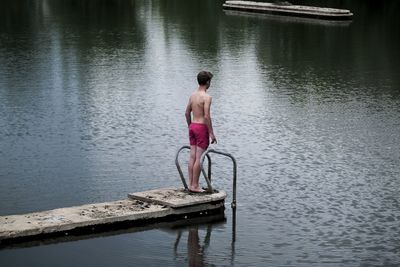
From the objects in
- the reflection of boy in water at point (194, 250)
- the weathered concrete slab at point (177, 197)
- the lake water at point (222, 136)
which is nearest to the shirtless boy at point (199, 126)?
the weathered concrete slab at point (177, 197)

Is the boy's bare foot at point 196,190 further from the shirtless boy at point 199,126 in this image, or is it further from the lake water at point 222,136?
the lake water at point 222,136

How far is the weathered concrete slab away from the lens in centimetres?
1391

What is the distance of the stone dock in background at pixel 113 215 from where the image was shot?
42.1 feet

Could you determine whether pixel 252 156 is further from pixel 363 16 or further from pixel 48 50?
pixel 363 16

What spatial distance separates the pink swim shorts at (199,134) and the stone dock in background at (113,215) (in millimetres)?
721

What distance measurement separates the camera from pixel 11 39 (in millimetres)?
39125

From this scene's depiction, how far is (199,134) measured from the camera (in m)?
14.2

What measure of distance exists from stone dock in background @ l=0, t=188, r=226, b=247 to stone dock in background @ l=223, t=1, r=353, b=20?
3779 centimetres

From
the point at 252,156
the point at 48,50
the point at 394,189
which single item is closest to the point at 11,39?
the point at 48,50

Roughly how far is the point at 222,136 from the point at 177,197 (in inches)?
255

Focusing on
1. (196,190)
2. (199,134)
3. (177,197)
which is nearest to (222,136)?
(196,190)

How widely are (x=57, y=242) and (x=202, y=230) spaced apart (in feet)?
6.49

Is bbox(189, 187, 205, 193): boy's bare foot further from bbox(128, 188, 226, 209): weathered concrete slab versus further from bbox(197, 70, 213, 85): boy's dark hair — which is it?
bbox(197, 70, 213, 85): boy's dark hair

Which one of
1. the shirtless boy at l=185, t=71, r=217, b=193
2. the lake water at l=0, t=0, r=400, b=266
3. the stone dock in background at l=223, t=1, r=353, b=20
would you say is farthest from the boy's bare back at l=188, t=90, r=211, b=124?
the stone dock in background at l=223, t=1, r=353, b=20
